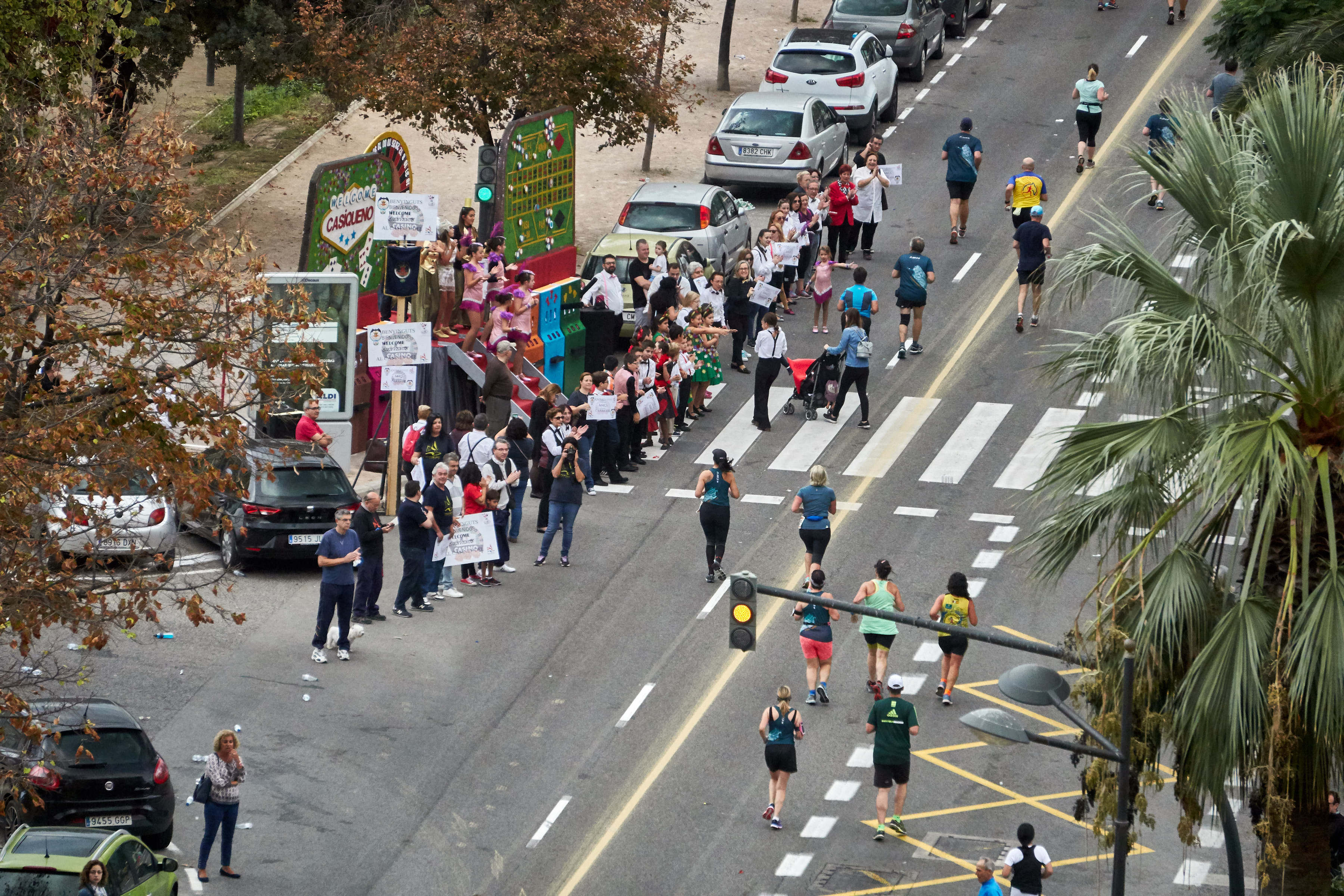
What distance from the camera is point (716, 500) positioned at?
22.0 meters

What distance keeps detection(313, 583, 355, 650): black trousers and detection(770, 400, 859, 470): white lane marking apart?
7.44 m

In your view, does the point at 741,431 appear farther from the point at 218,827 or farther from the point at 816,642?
the point at 218,827

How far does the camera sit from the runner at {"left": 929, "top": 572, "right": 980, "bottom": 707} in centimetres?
1941

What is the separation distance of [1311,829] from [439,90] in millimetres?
21859

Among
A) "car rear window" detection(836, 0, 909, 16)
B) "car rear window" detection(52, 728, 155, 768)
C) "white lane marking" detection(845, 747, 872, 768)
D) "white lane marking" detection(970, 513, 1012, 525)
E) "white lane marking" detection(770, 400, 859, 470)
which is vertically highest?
"car rear window" detection(836, 0, 909, 16)

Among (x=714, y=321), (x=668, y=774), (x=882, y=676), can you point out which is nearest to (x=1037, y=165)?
(x=714, y=321)

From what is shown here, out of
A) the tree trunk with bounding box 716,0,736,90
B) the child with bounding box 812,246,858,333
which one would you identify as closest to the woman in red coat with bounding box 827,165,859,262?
the child with bounding box 812,246,858,333

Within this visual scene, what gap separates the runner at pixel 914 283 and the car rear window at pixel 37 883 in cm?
1694

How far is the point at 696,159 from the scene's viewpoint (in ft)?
130

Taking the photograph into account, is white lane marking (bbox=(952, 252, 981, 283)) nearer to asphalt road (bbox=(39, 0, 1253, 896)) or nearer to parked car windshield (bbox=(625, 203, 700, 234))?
asphalt road (bbox=(39, 0, 1253, 896))

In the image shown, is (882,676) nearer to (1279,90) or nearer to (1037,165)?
(1279,90)

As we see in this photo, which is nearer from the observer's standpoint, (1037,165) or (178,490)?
(178,490)

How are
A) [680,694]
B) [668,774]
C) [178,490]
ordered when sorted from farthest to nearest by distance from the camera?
[680,694]
[668,774]
[178,490]

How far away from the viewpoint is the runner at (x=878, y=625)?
64.2 feet
